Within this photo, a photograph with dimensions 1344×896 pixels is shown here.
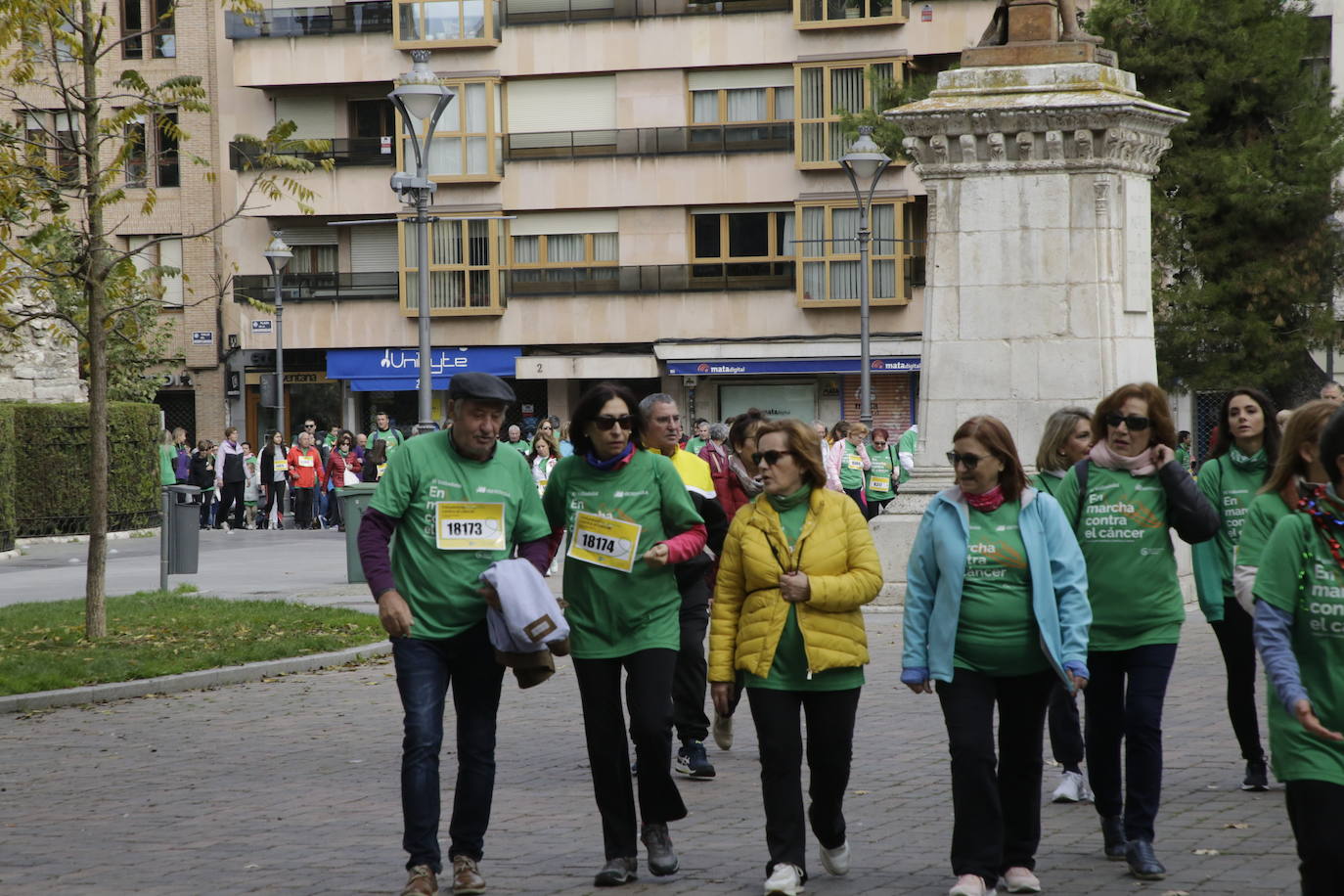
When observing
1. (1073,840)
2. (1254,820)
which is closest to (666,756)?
(1073,840)

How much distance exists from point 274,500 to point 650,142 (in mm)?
15736

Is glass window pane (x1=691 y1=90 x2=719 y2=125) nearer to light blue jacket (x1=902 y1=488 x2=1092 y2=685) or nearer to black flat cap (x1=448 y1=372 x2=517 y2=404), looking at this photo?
black flat cap (x1=448 y1=372 x2=517 y2=404)

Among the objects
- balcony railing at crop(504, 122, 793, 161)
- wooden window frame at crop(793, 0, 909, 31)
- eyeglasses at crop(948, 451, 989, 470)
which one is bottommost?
eyeglasses at crop(948, 451, 989, 470)

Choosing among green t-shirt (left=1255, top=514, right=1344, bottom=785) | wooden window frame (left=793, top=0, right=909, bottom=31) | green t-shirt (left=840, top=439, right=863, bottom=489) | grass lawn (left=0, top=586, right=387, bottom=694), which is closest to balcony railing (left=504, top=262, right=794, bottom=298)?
wooden window frame (left=793, top=0, right=909, bottom=31)

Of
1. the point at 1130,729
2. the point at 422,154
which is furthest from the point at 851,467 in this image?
the point at 1130,729

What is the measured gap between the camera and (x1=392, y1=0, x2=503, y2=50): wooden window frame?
159ft

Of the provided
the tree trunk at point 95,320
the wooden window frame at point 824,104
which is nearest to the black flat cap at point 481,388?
the tree trunk at point 95,320

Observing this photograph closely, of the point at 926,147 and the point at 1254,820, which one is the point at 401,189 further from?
the point at 1254,820

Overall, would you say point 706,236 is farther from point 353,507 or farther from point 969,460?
point 969,460

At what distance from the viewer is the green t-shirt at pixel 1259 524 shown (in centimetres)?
586

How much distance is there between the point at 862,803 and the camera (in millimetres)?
8750

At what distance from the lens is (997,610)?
6668 millimetres

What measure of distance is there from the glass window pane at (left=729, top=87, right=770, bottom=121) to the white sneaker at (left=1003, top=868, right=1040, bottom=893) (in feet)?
136

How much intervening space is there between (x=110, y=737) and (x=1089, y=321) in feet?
29.1
